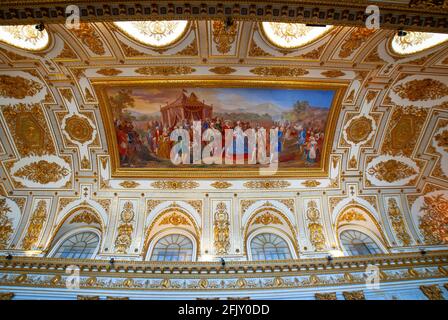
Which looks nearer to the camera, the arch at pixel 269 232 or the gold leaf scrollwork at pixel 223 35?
the gold leaf scrollwork at pixel 223 35

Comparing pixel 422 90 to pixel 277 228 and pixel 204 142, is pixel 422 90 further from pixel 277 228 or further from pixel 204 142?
pixel 204 142

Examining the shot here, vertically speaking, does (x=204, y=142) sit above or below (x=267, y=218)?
above

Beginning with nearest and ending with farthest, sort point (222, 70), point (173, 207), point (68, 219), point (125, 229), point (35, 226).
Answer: point (222, 70), point (35, 226), point (125, 229), point (68, 219), point (173, 207)

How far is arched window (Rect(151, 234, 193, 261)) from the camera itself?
1206 cm

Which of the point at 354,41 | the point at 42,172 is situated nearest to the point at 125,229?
the point at 42,172

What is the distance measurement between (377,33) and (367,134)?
5.11 meters

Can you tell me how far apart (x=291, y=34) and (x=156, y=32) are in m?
4.97

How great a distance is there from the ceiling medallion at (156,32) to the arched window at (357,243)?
11871mm

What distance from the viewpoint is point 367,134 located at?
42.2ft

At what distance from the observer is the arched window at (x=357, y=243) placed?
1252 cm

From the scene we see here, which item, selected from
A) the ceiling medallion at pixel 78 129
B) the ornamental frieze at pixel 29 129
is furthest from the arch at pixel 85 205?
the ceiling medallion at pixel 78 129

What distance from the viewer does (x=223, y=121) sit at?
1228cm

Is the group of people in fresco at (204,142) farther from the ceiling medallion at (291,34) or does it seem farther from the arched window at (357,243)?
the arched window at (357,243)
